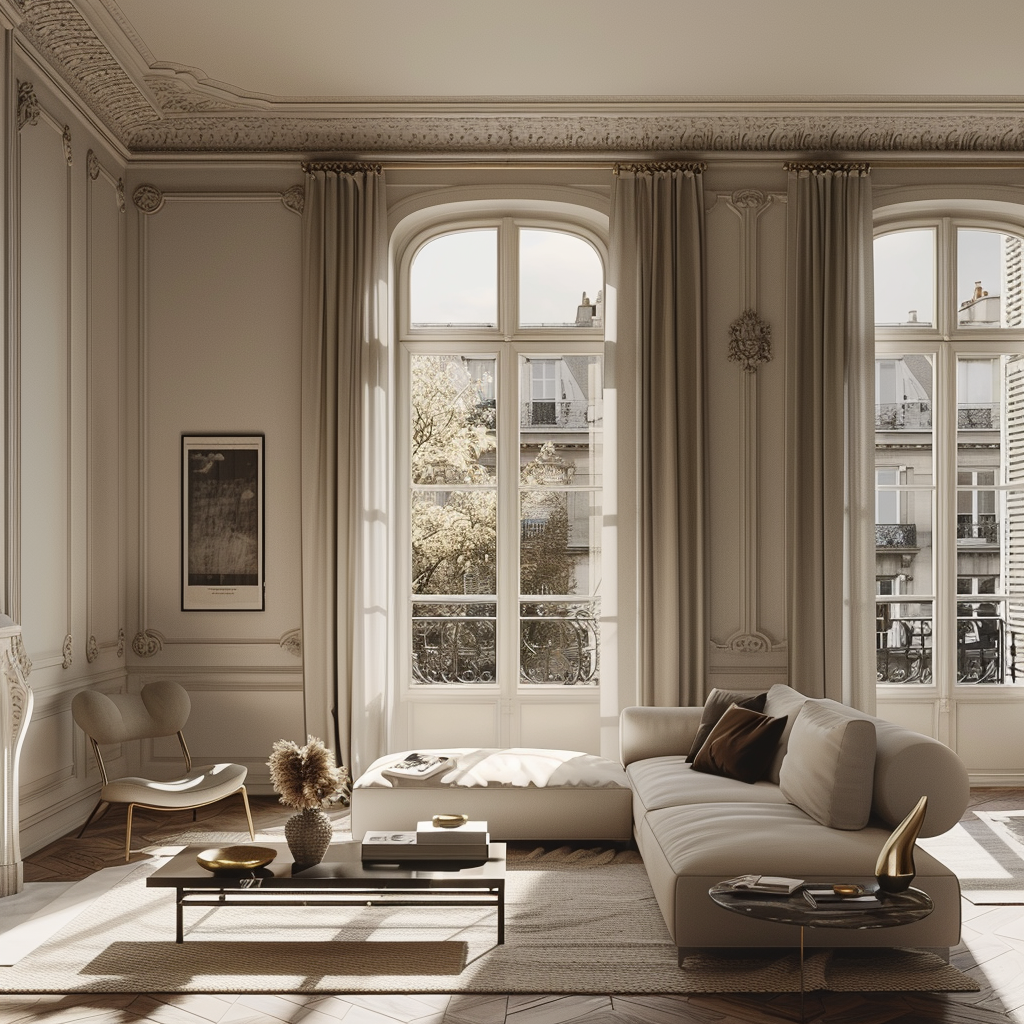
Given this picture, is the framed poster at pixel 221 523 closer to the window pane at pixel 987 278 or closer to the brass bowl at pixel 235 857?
the brass bowl at pixel 235 857

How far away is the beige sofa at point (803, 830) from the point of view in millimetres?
3000

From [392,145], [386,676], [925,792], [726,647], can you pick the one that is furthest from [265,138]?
[925,792]

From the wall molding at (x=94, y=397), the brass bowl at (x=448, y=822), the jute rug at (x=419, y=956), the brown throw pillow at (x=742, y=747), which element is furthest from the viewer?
the wall molding at (x=94, y=397)

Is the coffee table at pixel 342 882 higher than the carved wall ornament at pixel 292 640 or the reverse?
the reverse

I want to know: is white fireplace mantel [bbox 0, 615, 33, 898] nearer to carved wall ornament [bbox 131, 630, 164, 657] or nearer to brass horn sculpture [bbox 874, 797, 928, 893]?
carved wall ornament [bbox 131, 630, 164, 657]

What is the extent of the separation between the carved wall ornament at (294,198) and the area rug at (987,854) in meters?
4.73

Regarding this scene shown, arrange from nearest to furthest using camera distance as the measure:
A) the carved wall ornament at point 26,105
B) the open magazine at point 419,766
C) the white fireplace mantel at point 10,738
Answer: the white fireplace mantel at point 10,738 < the carved wall ornament at point 26,105 < the open magazine at point 419,766

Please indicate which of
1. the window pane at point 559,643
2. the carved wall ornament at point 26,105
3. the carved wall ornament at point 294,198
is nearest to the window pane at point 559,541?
the window pane at point 559,643

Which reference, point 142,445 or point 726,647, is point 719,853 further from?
point 142,445

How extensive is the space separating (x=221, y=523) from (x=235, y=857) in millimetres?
2585

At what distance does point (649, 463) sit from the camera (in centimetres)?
530

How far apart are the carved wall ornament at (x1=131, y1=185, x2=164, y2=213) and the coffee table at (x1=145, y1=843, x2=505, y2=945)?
151 inches

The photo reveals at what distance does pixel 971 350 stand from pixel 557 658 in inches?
124

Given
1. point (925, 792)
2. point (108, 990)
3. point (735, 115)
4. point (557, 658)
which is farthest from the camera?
point (557, 658)
